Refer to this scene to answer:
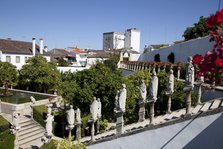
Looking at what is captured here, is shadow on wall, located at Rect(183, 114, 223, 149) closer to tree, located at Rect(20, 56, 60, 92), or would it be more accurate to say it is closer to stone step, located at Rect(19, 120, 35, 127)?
stone step, located at Rect(19, 120, 35, 127)

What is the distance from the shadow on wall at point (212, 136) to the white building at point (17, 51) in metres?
35.7

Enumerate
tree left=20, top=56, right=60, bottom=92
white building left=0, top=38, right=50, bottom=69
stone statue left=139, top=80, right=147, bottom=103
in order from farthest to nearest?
white building left=0, top=38, right=50, bottom=69, tree left=20, top=56, right=60, bottom=92, stone statue left=139, top=80, right=147, bottom=103

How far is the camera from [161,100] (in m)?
14.7

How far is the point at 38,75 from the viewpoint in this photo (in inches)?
1141

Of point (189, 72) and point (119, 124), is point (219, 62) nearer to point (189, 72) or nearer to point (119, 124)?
point (189, 72)

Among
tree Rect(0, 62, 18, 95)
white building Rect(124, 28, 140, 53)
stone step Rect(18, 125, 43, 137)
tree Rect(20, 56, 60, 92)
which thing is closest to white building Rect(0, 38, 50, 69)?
tree Rect(20, 56, 60, 92)

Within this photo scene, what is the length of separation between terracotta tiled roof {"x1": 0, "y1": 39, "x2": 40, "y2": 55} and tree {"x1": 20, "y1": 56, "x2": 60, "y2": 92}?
35.4 feet

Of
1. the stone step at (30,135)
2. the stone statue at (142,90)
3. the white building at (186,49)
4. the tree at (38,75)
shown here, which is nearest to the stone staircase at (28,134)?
the stone step at (30,135)

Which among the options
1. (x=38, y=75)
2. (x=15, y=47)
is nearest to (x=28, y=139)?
(x=38, y=75)

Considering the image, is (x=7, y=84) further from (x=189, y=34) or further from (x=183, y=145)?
(x=189, y=34)

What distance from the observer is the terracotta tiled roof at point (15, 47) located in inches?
1526

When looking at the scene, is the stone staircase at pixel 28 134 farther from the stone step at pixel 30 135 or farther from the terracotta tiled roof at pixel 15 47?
the terracotta tiled roof at pixel 15 47

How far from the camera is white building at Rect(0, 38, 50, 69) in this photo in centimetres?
3806

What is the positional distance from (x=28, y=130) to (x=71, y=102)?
4.07m
